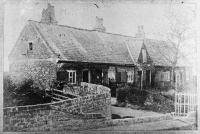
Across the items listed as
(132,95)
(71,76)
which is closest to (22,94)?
(71,76)

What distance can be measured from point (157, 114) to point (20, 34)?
4708 millimetres

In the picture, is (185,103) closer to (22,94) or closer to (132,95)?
(132,95)

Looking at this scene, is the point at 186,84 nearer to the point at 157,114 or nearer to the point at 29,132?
the point at 157,114

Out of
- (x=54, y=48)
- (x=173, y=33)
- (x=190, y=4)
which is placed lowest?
(x=54, y=48)

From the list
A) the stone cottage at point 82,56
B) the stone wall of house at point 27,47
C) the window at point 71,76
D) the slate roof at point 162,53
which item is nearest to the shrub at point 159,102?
the stone cottage at point 82,56

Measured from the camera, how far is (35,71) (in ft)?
24.0

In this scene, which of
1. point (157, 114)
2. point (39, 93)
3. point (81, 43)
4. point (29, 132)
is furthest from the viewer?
point (81, 43)

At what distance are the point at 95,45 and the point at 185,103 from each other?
333cm

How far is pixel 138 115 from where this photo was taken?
24.0 feet

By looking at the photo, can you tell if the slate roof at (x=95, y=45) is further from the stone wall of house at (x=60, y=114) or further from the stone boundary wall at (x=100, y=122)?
the stone boundary wall at (x=100, y=122)

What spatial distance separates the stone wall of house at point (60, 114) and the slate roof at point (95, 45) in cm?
145

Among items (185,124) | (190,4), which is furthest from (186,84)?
(190,4)

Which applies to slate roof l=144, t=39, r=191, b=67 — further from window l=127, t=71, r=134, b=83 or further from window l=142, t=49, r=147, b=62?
window l=127, t=71, r=134, b=83

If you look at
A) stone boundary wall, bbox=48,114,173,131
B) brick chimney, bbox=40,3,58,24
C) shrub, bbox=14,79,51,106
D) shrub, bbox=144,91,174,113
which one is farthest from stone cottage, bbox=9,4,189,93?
stone boundary wall, bbox=48,114,173,131
